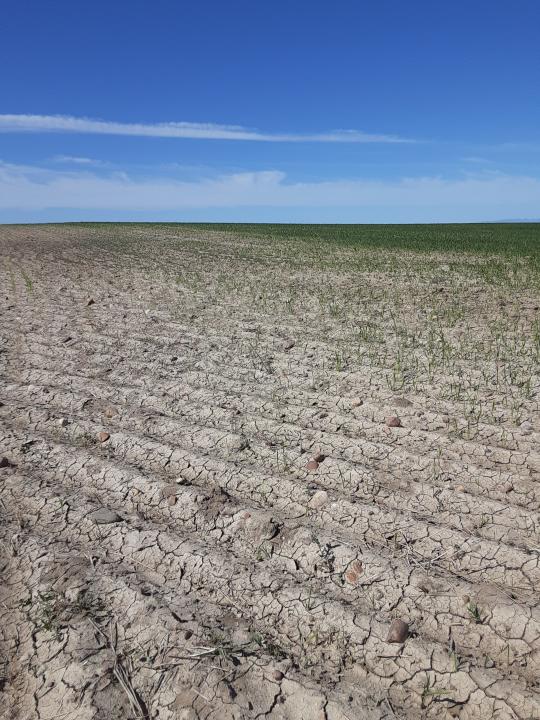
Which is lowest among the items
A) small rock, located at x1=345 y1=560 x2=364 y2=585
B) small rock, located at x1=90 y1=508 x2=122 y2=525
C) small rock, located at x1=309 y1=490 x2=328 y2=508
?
small rock, located at x1=90 y1=508 x2=122 y2=525

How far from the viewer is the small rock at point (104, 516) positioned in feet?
9.77

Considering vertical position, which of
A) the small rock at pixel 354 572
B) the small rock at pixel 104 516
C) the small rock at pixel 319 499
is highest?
the small rock at pixel 319 499

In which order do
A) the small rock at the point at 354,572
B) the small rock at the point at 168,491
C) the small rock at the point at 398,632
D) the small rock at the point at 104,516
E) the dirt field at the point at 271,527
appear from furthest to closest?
the small rock at the point at 168,491 → the small rock at the point at 104,516 → the small rock at the point at 354,572 → the small rock at the point at 398,632 → the dirt field at the point at 271,527

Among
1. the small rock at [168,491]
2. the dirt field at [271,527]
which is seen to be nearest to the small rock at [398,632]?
the dirt field at [271,527]

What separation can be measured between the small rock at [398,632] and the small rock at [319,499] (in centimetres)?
90

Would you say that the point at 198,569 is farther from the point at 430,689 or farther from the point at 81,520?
the point at 430,689

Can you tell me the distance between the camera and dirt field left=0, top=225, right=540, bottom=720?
203 centimetres

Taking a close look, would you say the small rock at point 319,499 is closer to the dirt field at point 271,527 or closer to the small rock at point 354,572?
the dirt field at point 271,527

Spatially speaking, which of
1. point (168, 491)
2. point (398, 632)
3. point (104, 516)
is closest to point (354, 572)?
point (398, 632)

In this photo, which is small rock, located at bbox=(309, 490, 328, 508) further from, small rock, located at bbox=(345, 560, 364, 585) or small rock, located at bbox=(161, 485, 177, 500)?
small rock, located at bbox=(161, 485, 177, 500)

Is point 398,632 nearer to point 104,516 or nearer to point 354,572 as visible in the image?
point 354,572

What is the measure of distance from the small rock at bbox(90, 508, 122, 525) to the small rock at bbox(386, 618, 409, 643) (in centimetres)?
158

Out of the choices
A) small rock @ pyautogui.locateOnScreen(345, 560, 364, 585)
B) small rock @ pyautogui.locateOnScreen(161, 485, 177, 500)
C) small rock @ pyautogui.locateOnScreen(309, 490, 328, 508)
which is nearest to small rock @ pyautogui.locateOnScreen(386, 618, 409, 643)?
small rock @ pyautogui.locateOnScreen(345, 560, 364, 585)

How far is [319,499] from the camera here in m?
3.09
